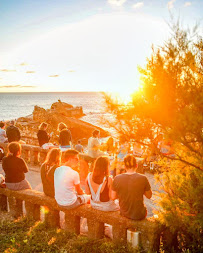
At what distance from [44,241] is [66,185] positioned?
1.08 metres

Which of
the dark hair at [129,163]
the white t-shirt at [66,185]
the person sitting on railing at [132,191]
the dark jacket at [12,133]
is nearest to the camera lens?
the person sitting on railing at [132,191]

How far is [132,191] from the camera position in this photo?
4.45m

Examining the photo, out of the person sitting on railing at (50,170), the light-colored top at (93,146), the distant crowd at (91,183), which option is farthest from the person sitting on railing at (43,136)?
the person sitting on railing at (50,170)

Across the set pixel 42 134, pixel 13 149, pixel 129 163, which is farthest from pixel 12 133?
pixel 129 163

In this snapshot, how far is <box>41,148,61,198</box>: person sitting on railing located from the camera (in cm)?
548

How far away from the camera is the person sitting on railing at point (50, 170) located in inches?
216

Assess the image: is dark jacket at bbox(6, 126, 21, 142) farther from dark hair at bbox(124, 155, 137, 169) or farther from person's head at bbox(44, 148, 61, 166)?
dark hair at bbox(124, 155, 137, 169)

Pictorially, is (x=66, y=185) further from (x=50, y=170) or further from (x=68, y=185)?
(x=50, y=170)

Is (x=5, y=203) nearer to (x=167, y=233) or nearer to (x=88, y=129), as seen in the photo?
(x=167, y=233)

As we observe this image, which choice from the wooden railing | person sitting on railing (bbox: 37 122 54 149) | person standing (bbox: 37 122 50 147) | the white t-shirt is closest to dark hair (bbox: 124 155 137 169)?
the wooden railing

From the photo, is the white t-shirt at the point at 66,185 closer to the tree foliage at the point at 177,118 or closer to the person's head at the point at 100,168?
the person's head at the point at 100,168

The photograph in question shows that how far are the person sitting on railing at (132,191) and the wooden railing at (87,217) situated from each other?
0.44 feet

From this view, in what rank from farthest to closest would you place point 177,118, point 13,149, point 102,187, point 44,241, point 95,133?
point 95,133
point 13,149
point 102,187
point 44,241
point 177,118

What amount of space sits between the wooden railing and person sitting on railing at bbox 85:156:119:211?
140mm
